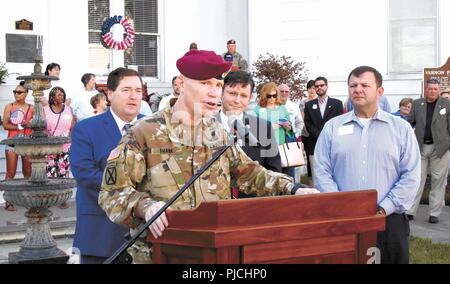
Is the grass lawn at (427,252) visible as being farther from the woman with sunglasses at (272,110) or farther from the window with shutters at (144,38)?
the window with shutters at (144,38)

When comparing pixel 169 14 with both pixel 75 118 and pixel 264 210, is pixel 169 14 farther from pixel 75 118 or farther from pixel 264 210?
pixel 264 210

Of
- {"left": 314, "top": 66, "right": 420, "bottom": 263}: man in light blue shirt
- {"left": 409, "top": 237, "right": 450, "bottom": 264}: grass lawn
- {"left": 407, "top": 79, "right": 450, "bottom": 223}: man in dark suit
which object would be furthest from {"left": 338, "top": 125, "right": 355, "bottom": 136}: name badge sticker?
{"left": 407, "top": 79, "right": 450, "bottom": 223}: man in dark suit

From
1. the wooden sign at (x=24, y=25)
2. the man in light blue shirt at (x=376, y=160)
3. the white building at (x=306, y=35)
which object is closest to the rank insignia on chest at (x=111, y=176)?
the man in light blue shirt at (x=376, y=160)

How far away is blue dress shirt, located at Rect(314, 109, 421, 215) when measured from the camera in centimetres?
499

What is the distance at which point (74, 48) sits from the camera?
15562 mm

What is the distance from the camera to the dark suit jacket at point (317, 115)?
12.1 metres

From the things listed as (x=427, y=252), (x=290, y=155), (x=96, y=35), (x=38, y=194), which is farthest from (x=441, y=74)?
(x=38, y=194)

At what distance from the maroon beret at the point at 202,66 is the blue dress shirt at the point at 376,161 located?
196cm

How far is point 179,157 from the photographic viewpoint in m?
3.37

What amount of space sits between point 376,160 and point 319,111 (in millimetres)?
7170

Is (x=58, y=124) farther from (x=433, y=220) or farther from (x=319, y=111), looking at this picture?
(x=433, y=220)

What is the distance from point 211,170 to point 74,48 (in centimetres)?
1269

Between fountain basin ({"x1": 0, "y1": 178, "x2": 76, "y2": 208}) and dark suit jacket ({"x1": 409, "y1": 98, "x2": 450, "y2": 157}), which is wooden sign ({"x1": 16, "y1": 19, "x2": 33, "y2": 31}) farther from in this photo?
dark suit jacket ({"x1": 409, "y1": 98, "x2": 450, "y2": 157})
